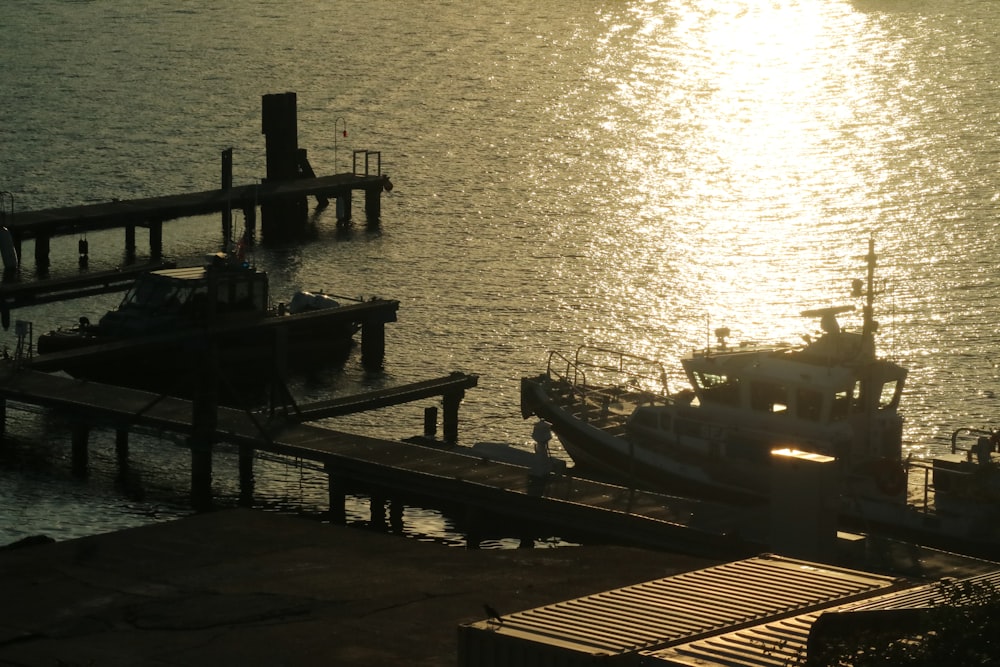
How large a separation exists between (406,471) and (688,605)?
14066mm

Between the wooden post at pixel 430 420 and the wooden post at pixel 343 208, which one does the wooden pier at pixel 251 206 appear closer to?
the wooden post at pixel 343 208

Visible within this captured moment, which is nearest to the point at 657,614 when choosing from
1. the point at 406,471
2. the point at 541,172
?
the point at 406,471

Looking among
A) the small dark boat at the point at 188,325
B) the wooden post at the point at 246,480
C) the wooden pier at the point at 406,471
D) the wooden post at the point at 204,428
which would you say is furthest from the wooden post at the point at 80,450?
the small dark boat at the point at 188,325

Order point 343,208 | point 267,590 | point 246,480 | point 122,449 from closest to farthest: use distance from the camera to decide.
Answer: point 267,590 → point 246,480 → point 122,449 → point 343,208

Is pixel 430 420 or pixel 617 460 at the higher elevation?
pixel 617 460

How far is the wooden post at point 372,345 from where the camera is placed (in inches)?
2133

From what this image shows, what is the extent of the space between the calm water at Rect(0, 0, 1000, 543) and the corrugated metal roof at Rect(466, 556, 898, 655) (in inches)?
613

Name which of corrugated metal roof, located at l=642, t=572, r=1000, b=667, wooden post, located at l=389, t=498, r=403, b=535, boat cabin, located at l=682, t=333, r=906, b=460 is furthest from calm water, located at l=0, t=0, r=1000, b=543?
corrugated metal roof, located at l=642, t=572, r=1000, b=667

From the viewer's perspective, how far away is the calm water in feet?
177

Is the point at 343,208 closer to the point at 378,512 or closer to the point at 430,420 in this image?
the point at 430,420

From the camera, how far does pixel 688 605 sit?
22016mm

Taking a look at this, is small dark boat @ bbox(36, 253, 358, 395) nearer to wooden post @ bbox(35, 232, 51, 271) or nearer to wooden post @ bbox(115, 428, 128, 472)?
wooden post @ bbox(115, 428, 128, 472)

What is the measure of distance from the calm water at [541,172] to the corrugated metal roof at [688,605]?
15574 millimetres

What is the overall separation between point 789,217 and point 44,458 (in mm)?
41591
